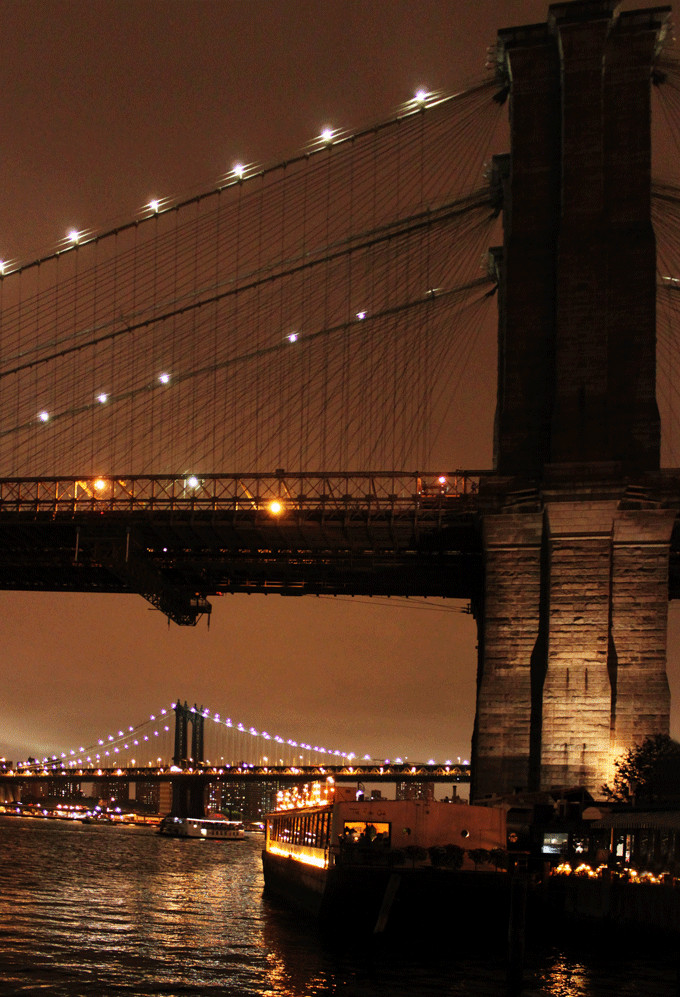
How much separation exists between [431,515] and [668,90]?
74.1 feet

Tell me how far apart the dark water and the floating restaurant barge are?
85cm

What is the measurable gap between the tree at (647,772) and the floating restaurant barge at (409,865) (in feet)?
27.6

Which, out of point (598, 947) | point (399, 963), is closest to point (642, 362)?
point (598, 947)

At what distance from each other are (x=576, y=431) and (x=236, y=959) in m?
28.0

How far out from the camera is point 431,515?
6197 centimetres

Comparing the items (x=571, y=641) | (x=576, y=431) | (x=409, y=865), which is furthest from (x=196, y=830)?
(x=409, y=865)

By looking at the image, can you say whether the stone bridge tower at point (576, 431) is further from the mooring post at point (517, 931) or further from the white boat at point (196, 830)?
the white boat at point (196, 830)

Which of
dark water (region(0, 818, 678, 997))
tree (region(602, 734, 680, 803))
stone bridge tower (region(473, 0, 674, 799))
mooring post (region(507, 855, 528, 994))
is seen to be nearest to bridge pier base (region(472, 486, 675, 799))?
stone bridge tower (region(473, 0, 674, 799))

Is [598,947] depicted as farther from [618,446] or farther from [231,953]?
[618,446]

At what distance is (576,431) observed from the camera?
53.4 meters

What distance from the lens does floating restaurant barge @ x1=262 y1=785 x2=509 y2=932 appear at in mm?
36562

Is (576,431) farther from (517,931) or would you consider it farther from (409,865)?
(517,931)

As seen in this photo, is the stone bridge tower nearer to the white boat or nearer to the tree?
the tree

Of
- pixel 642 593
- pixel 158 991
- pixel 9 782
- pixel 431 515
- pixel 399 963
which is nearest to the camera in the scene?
pixel 158 991
